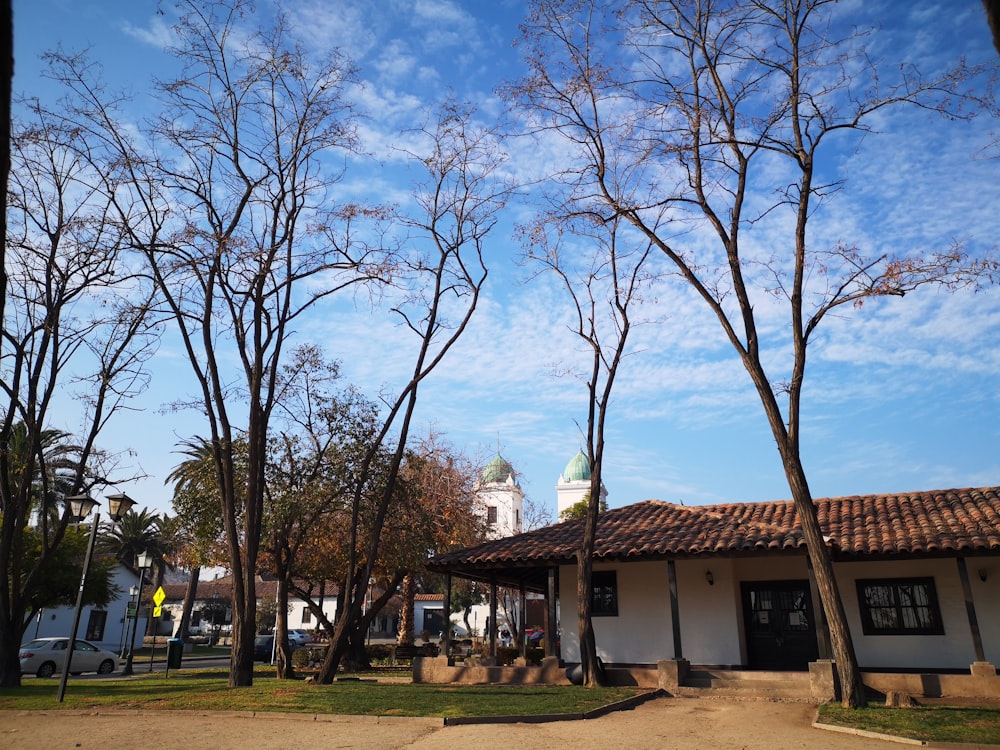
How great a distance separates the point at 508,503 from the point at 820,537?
173 ft

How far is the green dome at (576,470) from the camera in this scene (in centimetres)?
7088

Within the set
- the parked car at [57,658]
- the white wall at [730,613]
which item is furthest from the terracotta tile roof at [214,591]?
the white wall at [730,613]

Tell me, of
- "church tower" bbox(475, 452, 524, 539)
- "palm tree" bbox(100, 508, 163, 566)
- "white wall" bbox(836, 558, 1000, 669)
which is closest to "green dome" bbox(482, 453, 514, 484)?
"church tower" bbox(475, 452, 524, 539)

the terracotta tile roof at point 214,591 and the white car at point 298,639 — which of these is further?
the terracotta tile roof at point 214,591

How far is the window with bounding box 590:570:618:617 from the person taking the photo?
18484 millimetres

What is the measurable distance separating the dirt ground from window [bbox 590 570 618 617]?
7012mm

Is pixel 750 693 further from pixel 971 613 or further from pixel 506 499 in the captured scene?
pixel 506 499

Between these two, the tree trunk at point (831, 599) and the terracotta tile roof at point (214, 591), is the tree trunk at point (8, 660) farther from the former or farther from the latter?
the terracotta tile roof at point (214, 591)

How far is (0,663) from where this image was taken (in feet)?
51.9

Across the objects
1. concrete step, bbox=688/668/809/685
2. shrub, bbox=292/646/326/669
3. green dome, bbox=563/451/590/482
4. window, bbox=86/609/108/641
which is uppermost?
green dome, bbox=563/451/590/482

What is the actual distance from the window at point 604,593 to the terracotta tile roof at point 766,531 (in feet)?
3.65

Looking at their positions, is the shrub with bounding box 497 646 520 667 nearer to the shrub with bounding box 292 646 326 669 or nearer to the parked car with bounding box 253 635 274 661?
the shrub with bounding box 292 646 326 669

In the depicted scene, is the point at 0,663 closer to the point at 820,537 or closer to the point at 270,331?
the point at 270,331

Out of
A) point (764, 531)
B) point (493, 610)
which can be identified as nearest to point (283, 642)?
point (493, 610)
